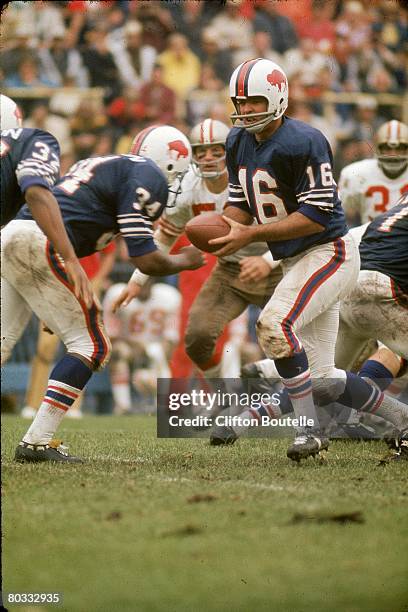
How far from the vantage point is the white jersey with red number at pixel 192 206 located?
6062 millimetres

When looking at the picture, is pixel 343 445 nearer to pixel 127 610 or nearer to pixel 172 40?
pixel 127 610

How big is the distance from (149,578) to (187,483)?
1.20 metres

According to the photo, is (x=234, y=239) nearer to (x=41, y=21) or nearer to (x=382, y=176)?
(x=382, y=176)

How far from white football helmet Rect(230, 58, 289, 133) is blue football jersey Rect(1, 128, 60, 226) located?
91 cm

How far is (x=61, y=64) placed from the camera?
372 inches

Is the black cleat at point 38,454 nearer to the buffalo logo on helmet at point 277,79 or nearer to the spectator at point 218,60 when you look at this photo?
the buffalo logo on helmet at point 277,79

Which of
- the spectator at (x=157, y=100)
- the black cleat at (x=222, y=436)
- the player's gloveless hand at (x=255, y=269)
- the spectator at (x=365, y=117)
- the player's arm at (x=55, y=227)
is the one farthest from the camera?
the spectator at (x=365, y=117)

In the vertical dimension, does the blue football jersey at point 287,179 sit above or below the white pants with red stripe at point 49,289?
above

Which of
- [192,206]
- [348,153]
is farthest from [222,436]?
[348,153]

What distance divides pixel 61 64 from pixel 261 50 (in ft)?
6.26

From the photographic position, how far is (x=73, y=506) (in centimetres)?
335

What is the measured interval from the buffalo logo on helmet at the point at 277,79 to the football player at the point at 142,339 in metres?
4.56

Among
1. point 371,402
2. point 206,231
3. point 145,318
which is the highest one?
point 206,231

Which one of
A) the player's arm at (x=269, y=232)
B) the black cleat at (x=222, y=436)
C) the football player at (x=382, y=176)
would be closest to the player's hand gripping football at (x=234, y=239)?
the player's arm at (x=269, y=232)
